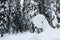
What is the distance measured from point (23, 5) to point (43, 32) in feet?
5.90

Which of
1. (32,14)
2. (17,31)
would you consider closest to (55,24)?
(32,14)

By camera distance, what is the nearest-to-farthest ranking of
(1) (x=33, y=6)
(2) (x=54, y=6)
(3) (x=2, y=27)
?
(3) (x=2, y=27)
(1) (x=33, y=6)
(2) (x=54, y=6)

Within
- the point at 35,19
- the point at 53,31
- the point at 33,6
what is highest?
the point at 33,6

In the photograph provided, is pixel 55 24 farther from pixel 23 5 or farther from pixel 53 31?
pixel 23 5

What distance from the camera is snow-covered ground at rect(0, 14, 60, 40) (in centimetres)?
909

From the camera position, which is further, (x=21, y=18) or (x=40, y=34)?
(x=21, y=18)

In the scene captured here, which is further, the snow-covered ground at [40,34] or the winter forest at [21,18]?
the winter forest at [21,18]

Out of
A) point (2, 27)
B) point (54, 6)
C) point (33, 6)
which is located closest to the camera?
point (2, 27)

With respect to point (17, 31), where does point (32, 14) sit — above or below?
above

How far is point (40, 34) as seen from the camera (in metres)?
9.55

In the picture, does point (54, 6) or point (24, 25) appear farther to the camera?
point (54, 6)

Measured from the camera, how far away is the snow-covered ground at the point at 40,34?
9086mm

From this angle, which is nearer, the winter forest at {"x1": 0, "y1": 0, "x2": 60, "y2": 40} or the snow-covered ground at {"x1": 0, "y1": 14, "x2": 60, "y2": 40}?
the snow-covered ground at {"x1": 0, "y1": 14, "x2": 60, "y2": 40}

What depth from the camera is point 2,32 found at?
970 cm
